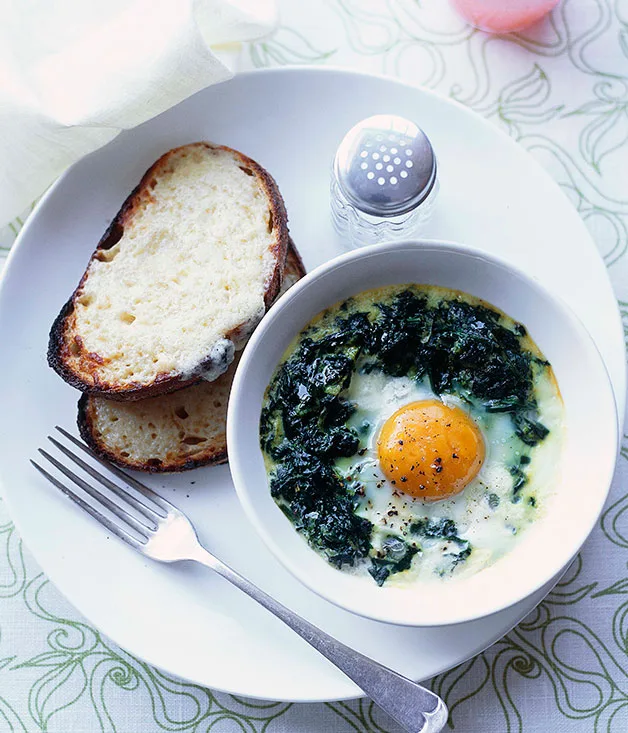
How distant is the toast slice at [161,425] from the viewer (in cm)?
307

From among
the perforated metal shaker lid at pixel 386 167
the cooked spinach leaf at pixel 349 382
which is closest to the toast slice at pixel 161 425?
the cooked spinach leaf at pixel 349 382

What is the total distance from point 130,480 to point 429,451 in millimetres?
1071

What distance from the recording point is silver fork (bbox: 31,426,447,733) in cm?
284

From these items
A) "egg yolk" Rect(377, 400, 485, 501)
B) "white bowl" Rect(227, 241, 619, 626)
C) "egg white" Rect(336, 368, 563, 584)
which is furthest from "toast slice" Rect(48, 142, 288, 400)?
"egg yolk" Rect(377, 400, 485, 501)

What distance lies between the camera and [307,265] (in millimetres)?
3213

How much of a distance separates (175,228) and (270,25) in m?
0.85

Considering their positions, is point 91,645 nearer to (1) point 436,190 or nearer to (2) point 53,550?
(2) point 53,550

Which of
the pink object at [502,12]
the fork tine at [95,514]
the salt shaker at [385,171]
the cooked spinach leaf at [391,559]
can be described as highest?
the pink object at [502,12]

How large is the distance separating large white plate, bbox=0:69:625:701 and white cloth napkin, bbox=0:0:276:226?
0.45 feet

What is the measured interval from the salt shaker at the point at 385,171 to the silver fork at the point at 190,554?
4.12 feet

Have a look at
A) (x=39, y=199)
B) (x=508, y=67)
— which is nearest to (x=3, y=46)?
(x=39, y=199)

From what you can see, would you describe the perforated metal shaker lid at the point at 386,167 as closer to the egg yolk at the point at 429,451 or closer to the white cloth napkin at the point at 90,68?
the white cloth napkin at the point at 90,68

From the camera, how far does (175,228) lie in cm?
312

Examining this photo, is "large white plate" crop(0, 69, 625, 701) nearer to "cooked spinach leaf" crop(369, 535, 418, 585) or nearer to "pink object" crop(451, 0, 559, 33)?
"cooked spinach leaf" crop(369, 535, 418, 585)
